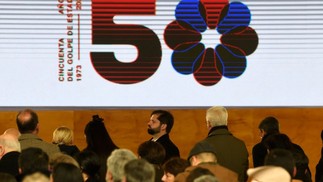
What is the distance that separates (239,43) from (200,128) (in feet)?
3.96

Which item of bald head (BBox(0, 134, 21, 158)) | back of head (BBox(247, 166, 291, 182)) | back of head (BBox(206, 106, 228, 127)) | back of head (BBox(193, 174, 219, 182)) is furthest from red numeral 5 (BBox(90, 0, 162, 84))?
back of head (BBox(193, 174, 219, 182))

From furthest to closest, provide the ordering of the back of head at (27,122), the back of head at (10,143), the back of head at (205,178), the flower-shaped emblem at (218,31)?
the flower-shaped emblem at (218,31)
the back of head at (27,122)
the back of head at (10,143)
the back of head at (205,178)

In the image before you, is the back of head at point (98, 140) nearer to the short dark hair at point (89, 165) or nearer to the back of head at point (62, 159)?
the short dark hair at point (89, 165)

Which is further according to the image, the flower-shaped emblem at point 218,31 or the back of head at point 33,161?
the flower-shaped emblem at point 218,31

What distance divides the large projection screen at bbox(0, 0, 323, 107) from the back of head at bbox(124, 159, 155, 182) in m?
6.40

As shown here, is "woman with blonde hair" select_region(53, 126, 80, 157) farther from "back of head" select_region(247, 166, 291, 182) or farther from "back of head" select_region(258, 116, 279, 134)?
"back of head" select_region(247, 166, 291, 182)

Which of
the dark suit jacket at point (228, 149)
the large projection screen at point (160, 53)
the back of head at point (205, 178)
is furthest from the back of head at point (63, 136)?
the back of head at point (205, 178)

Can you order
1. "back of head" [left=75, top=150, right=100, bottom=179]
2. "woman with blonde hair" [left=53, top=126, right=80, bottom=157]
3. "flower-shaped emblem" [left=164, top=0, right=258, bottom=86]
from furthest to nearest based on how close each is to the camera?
"flower-shaped emblem" [left=164, top=0, right=258, bottom=86], "woman with blonde hair" [left=53, top=126, right=80, bottom=157], "back of head" [left=75, top=150, right=100, bottom=179]

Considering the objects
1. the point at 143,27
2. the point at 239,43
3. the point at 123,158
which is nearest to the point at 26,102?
the point at 143,27

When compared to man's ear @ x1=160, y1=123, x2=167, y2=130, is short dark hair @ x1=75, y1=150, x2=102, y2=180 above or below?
below

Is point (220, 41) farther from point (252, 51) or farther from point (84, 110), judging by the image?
point (84, 110)

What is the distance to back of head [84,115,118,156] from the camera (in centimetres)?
1061

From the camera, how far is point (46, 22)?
1371 cm

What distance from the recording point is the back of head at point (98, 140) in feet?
34.8
